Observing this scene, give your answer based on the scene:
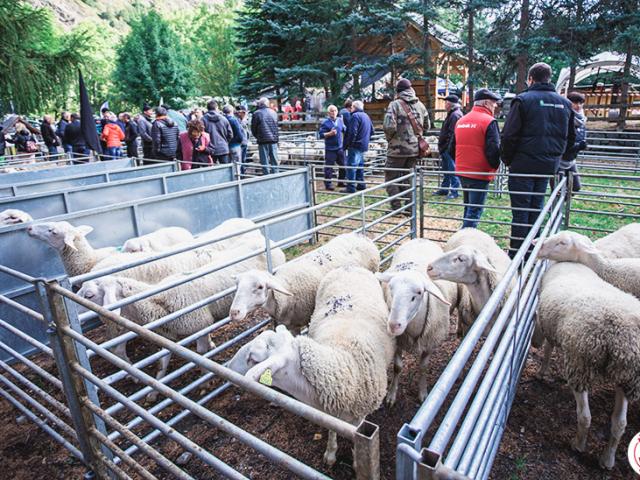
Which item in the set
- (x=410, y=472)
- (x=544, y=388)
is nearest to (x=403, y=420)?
(x=544, y=388)

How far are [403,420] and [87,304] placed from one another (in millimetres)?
2290

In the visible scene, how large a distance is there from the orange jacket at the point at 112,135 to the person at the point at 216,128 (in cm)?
474

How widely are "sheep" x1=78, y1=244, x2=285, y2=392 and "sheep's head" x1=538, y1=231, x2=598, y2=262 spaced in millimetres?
2537

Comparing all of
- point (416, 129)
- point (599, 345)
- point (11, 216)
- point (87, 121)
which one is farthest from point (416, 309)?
point (87, 121)

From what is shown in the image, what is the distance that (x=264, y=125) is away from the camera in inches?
385

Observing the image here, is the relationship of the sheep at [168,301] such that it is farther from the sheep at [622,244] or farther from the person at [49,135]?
the person at [49,135]

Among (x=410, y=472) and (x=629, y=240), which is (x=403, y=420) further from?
(x=629, y=240)

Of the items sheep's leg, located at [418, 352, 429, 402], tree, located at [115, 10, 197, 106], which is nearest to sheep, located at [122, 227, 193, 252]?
sheep's leg, located at [418, 352, 429, 402]

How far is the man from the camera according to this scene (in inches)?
180

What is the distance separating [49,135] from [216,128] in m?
9.45

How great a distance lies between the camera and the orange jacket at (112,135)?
1230 centimetres

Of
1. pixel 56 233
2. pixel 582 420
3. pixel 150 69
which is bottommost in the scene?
pixel 582 420

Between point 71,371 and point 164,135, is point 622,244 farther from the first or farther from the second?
point 164,135

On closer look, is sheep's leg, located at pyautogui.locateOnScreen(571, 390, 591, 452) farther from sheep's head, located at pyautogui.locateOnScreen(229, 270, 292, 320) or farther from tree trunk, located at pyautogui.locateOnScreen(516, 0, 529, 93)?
tree trunk, located at pyautogui.locateOnScreen(516, 0, 529, 93)
